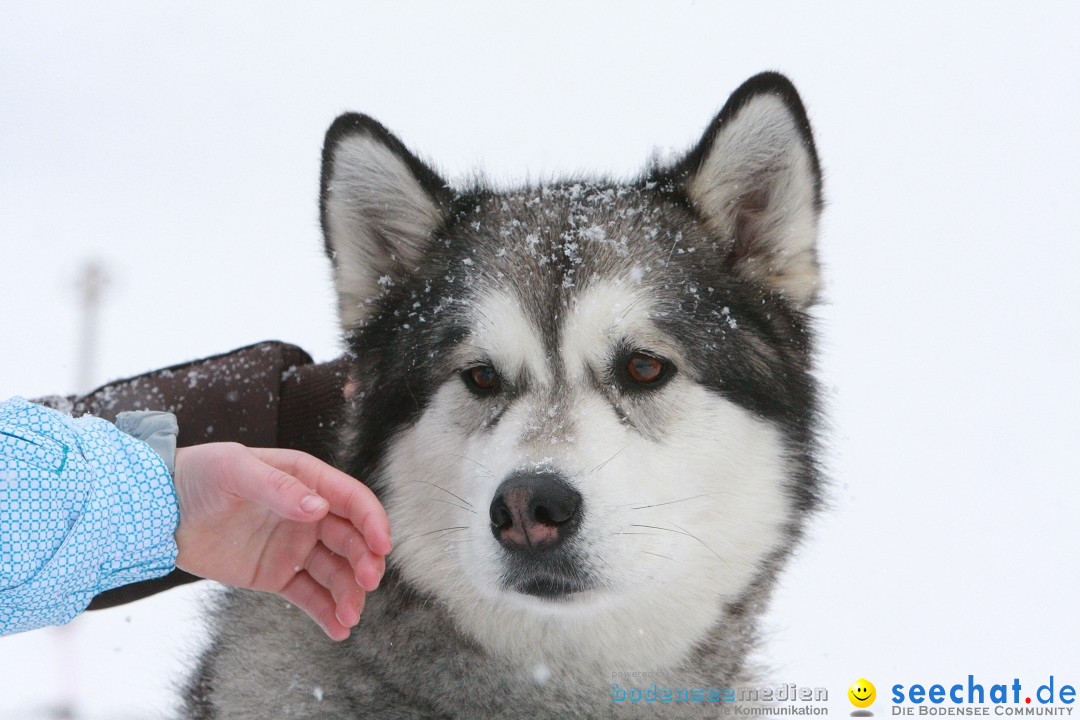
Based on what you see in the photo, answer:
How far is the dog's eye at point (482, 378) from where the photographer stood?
8.49 ft

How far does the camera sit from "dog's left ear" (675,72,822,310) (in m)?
2.70

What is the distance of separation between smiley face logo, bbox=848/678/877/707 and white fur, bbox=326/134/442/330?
2.65 m

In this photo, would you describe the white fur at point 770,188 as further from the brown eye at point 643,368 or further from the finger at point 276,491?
the finger at point 276,491

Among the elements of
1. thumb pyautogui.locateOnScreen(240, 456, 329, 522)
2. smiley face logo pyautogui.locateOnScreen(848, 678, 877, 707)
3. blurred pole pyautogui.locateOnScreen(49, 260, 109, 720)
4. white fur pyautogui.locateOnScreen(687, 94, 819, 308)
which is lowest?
smiley face logo pyautogui.locateOnScreen(848, 678, 877, 707)

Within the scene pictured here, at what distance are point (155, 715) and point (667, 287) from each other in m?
2.71

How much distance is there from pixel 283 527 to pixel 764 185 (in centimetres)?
182

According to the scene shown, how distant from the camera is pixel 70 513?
1.93m

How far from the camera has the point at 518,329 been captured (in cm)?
255

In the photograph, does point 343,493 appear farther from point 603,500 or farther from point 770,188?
point 770,188

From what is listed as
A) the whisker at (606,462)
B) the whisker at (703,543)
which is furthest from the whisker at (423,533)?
the whisker at (703,543)

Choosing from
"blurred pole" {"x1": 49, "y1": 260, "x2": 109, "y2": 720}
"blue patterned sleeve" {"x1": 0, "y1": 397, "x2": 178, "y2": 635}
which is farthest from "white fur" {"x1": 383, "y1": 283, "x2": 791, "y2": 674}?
"blurred pole" {"x1": 49, "y1": 260, "x2": 109, "y2": 720}

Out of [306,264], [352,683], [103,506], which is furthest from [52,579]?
[306,264]

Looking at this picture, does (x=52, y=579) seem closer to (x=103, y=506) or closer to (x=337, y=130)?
(x=103, y=506)

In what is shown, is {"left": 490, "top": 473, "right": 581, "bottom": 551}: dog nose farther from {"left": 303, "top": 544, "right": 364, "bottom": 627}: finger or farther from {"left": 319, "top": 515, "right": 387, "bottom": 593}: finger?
{"left": 303, "top": 544, "right": 364, "bottom": 627}: finger
